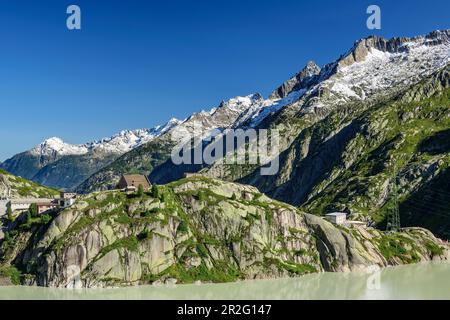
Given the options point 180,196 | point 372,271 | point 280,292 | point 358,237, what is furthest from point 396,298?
point 180,196

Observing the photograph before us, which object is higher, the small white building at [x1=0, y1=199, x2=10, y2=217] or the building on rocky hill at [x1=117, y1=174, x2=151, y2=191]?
the building on rocky hill at [x1=117, y1=174, x2=151, y2=191]

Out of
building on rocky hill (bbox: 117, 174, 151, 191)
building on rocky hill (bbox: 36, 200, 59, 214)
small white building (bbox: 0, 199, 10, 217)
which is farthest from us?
small white building (bbox: 0, 199, 10, 217)

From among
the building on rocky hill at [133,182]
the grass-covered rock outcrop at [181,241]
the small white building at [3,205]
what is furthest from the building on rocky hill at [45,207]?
the small white building at [3,205]

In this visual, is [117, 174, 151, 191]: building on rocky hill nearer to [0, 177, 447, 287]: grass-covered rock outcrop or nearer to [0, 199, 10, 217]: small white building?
[0, 177, 447, 287]: grass-covered rock outcrop

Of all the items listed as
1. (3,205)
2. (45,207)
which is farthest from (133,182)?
(3,205)

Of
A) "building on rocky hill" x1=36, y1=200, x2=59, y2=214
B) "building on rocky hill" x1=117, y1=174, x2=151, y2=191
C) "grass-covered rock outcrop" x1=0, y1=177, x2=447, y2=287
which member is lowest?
"grass-covered rock outcrop" x1=0, y1=177, x2=447, y2=287

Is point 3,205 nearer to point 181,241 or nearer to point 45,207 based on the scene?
point 45,207

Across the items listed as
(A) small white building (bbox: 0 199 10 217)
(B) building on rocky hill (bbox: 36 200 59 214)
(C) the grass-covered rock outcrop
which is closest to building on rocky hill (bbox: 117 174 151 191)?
(C) the grass-covered rock outcrop

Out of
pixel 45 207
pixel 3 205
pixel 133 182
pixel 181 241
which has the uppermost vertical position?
pixel 133 182

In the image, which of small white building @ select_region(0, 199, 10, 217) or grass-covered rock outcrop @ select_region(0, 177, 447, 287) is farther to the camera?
small white building @ select_region(0, 199, 10, 217)

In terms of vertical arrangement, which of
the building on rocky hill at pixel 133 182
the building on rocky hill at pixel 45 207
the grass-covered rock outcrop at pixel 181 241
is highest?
the building on rocky hill at pixel 133 182

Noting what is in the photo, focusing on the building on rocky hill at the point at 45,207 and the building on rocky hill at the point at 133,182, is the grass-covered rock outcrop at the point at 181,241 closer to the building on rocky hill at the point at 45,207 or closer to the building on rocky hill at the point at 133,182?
the building on rocky hill at the point at 45,207
